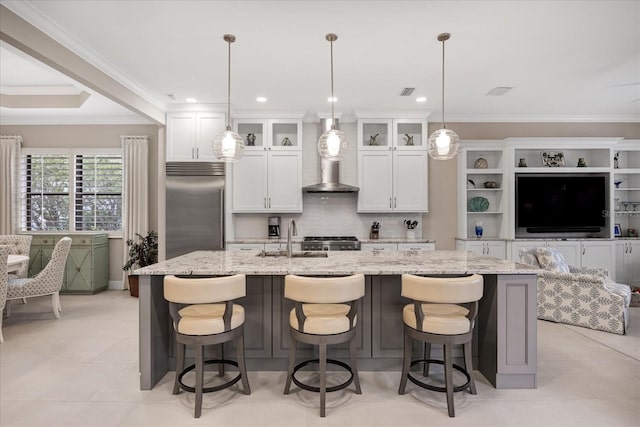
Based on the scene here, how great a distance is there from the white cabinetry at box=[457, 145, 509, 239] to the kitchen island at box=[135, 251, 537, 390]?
2.90m

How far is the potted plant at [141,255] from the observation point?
537cm

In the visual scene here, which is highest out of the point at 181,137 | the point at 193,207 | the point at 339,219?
the point at 181,137

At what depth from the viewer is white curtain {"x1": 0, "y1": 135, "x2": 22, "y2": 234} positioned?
577cm

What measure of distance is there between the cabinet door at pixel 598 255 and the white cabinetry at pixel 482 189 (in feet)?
3.86

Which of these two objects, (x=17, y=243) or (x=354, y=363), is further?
(x=17, y=243)

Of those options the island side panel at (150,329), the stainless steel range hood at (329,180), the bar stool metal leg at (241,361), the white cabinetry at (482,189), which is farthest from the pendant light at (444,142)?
the white cabinetry at (482,189)

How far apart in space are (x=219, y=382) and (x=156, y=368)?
19.0 inches

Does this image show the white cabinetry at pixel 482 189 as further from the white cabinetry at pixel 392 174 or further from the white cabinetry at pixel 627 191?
the white cabinetry at pixel 627 191

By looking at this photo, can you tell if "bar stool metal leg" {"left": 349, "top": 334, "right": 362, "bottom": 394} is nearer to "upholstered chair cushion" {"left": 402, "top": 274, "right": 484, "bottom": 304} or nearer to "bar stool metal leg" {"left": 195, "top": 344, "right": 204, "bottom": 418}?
"upholstered chair cushion" {"left": 402, "top": 274, "right": 484, "bottom": 304}

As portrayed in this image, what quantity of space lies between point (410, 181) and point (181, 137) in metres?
3.46

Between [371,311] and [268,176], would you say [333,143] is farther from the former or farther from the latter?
[268,176]

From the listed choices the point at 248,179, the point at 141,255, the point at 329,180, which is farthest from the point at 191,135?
the point at 329,180

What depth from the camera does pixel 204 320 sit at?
7.59 feet

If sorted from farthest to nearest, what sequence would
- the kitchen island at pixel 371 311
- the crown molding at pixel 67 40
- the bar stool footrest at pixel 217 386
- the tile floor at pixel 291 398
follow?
the crown molding at pixel 67 40 → the kitchen island at pixel 371 311 → the bar stool footrest at pixel 217 386 → the tile floor at pixel 291 398
